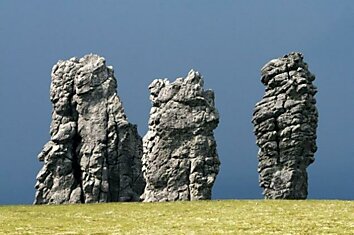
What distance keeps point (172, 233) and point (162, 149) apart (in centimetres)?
3362

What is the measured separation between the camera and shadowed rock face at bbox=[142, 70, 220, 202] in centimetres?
7381

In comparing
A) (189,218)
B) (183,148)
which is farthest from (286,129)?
(189,218)

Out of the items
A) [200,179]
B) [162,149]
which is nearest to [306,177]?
[200,179]

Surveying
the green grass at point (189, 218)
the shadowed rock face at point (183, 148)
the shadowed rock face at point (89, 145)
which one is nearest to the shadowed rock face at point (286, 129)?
the shadowed rock face at point (183, 148)

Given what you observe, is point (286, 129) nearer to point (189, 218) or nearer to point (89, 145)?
point (89, 145)

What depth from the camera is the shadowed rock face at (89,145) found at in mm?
80812

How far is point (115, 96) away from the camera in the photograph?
84.0m

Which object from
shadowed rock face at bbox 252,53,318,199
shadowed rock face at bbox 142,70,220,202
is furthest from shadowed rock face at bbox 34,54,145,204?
shadowed rock face at bbox 252,53,318,199

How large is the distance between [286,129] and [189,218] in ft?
90.9

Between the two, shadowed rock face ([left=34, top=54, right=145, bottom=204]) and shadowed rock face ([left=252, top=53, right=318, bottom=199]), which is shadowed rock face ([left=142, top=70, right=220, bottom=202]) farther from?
shadowed rock face ([left=34, top=54, right=145, bottom=204])

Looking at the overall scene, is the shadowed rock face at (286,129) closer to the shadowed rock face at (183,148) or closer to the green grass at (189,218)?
the shadowed rock face at (183,148)

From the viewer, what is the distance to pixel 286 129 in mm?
75688

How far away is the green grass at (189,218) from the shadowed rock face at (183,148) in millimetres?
6114

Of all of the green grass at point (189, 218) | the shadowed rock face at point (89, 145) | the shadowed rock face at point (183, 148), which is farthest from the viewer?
the shadowed rock face at point (89, 145)
